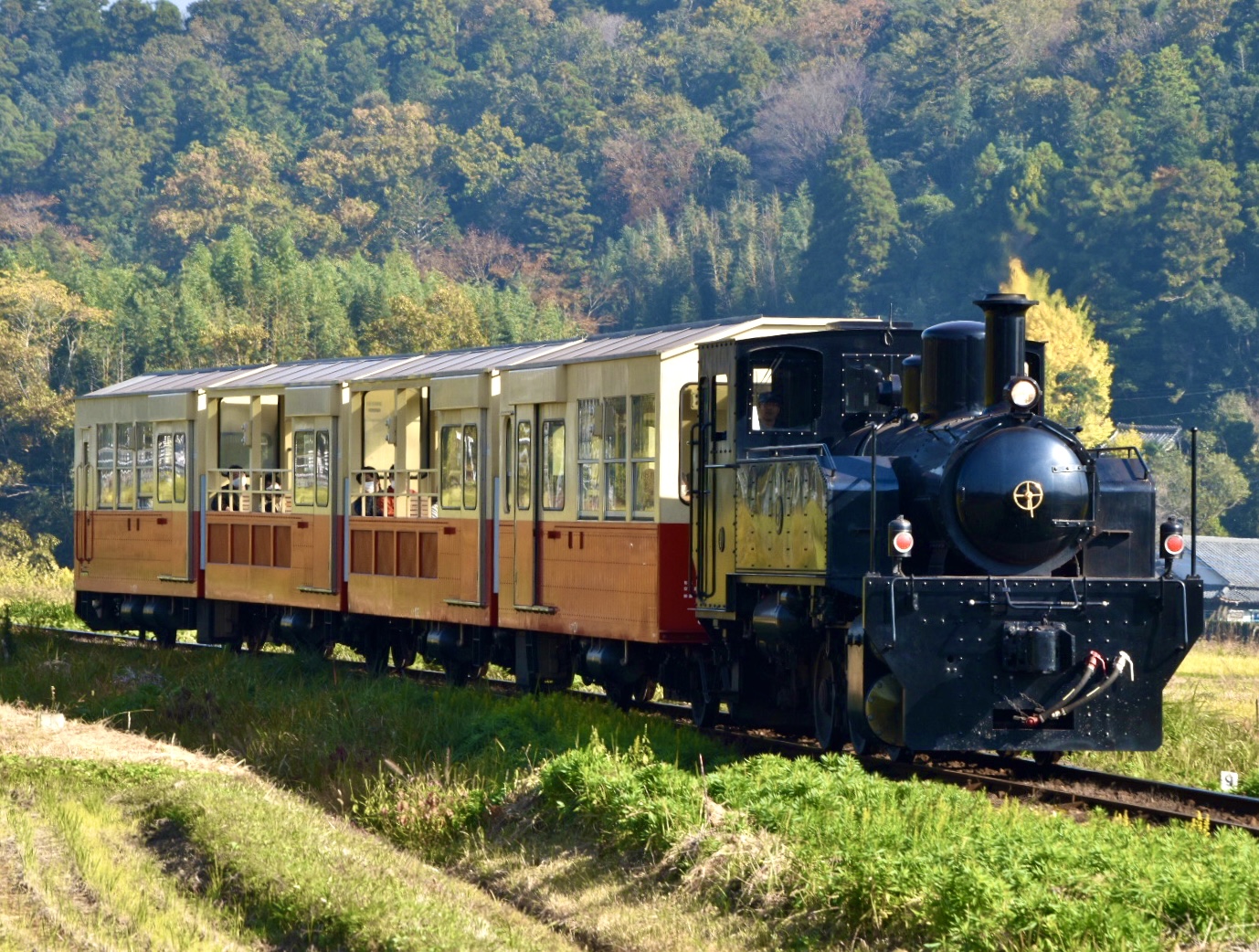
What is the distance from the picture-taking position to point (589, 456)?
1802 centimetres

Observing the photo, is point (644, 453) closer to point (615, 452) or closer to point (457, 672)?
point (615, 452)

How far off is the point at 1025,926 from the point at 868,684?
14.8 ft

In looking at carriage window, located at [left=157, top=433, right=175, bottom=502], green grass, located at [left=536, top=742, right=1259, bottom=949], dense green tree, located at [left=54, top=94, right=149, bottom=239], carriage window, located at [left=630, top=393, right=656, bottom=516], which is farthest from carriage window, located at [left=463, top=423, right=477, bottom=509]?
dense green tree, located at [left=54, top=94, right=149, bottom=239]

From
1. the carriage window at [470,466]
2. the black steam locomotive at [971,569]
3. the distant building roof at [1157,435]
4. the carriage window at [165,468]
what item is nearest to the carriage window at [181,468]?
the carriage window at [165,468]

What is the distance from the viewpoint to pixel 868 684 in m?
13.5

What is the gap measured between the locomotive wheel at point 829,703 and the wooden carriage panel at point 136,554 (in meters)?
13.0

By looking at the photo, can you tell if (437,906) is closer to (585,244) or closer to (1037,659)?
(1037,659)

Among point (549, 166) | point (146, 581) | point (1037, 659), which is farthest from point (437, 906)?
point (549, 166)

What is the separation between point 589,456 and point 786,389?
2.95 m

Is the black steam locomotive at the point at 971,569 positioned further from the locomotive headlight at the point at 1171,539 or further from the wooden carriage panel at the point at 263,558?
the wooden carriage panel at the point at 263,558

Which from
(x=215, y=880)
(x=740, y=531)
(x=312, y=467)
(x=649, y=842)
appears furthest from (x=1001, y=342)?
(x=312, y=467)

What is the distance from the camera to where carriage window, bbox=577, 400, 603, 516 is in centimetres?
1784

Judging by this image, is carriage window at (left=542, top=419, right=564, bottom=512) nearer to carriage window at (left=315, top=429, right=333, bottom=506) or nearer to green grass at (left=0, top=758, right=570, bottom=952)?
green grass at (left=0, top=758, right=570, bottom=952)

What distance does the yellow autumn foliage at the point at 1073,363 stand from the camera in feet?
220
